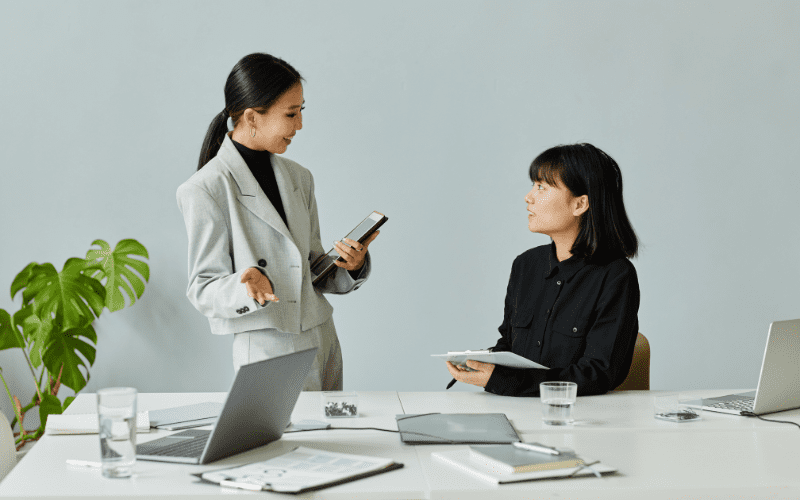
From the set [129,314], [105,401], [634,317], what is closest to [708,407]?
[634,317]

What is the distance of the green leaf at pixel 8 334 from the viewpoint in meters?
2.88

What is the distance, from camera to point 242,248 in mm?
1967

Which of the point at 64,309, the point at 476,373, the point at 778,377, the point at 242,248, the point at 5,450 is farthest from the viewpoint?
the point at 64,309

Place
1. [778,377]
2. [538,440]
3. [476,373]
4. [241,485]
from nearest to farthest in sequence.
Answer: [241,485] < [538,440] < [778,377] < [476,373]

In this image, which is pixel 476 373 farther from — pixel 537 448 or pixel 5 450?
pixel 5 450

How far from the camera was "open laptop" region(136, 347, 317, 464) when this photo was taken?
1176 mm

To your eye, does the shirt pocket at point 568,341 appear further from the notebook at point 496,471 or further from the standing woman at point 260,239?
the notebook at point 496,471

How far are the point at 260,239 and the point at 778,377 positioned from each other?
1.34 m

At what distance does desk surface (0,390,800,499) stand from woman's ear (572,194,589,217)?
55cm

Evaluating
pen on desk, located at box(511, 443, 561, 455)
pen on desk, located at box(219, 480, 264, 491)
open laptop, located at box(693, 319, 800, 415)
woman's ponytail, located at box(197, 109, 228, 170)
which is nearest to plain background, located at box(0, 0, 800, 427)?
woman's ponytail, located at box(197, 109, 228, 170)

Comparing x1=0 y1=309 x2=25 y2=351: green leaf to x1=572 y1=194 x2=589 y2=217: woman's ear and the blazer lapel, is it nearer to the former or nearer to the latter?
the blazer lapel

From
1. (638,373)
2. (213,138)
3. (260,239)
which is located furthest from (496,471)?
(213,138)

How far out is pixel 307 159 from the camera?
130 inches

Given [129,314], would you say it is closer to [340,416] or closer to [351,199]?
[351,199]
